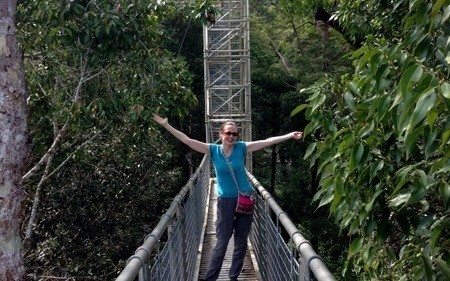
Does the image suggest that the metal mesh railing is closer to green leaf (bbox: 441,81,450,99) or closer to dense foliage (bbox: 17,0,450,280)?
dense foliage (bbox: 17,0,450,280)

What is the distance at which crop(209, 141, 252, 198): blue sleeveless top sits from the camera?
4.09m

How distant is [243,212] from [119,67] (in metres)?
2.01

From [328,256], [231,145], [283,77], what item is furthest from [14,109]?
[283,77]

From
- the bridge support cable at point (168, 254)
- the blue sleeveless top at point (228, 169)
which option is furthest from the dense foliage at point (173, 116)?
the bridge support cable at point (168, 254)

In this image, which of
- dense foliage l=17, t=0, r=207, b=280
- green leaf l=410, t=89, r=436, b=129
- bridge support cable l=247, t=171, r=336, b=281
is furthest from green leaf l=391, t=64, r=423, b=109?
dense foliage l=17, t=0, r=207, b=280

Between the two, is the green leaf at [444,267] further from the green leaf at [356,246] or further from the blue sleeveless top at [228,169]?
the blue sleeveless top at [228,169]

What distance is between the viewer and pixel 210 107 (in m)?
15.8

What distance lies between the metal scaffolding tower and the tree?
11880mm

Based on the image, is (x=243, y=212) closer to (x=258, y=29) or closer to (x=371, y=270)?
(x=371, y=270)

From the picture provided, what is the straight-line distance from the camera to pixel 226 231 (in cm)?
413

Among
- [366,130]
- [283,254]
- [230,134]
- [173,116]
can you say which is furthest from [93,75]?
[366,130]

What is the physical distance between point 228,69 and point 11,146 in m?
12.3

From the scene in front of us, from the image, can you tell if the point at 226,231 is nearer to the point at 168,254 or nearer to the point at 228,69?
the point at 168,254

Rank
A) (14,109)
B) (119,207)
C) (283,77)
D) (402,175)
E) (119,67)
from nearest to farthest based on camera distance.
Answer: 1. (402,175)
2. (14,109)
3. (119,67)
4. (119,207)
5. (283,77)
